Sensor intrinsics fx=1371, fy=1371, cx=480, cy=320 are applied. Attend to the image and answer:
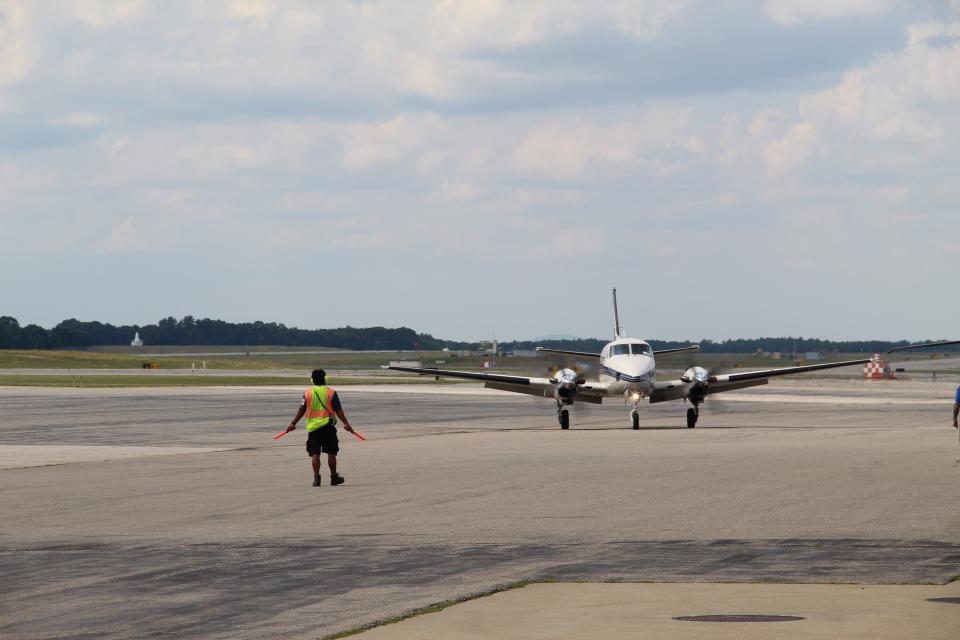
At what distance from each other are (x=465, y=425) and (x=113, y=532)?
1083 inches

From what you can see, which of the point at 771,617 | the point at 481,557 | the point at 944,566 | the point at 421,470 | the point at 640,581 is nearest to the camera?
the point at 771,617

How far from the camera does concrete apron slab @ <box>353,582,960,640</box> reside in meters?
9.22

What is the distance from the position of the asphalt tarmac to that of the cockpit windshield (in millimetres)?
5363

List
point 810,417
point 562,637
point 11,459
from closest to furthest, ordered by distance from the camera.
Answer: point 562,637 < point 11,459 < point 810,417

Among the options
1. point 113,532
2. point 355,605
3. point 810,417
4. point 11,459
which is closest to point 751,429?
point 810,417

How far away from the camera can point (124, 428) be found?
40562mm

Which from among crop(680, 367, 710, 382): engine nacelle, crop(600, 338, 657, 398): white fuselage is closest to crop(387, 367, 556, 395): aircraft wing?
crop(600, 338, 657, 398): white fuselage

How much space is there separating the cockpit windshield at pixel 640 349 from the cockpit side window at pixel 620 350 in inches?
6.9

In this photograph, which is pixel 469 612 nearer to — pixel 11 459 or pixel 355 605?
pixel 355 605

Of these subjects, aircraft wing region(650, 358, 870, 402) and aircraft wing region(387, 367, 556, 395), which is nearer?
aircraft wing region(650, 358, 870, 402)

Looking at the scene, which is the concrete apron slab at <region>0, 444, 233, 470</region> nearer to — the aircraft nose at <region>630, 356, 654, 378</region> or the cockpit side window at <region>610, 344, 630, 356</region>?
the aircraft nose at <region>630, 356, 654, 378</region>

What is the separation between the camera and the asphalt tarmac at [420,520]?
446 inches

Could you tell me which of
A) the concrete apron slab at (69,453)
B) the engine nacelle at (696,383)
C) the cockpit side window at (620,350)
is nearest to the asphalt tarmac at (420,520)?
the concrete apron slab at (69,453)

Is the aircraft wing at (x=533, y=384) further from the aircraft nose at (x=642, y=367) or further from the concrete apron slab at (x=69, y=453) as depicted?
the concrete apron slab at (x=69, y=453)
